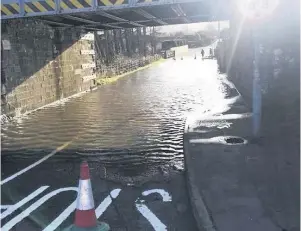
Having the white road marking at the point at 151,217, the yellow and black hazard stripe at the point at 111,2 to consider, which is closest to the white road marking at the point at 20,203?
the white road marking at the point at 151,217

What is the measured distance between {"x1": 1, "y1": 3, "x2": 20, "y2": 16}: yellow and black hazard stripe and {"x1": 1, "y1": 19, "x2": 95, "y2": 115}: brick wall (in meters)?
0.75

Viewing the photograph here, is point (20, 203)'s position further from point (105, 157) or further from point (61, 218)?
point (105, 157)

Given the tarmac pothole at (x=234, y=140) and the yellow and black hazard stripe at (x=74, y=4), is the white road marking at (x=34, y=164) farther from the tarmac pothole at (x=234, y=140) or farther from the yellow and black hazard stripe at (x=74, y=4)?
the yellow and black hazard stripe at (x=74, y=4)

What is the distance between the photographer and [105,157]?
8852mm

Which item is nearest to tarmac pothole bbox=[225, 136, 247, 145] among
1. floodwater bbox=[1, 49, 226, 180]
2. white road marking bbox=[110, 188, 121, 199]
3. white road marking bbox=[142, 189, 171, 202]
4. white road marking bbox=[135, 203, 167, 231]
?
floodwater bbox=[1, 49, 226, 180]

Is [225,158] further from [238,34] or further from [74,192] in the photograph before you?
[238,34]

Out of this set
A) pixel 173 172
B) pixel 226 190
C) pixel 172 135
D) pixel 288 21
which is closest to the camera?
pixel 226 190

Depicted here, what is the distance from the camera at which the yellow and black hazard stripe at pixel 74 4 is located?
40.8ft

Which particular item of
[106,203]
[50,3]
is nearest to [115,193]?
[106,203]

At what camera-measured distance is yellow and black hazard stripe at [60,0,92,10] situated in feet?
40.8

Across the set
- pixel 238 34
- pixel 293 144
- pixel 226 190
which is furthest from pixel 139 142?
pixel 238 34

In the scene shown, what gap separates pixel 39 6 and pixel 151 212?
897cm

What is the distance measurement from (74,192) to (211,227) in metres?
2.64

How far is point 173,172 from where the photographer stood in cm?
767
